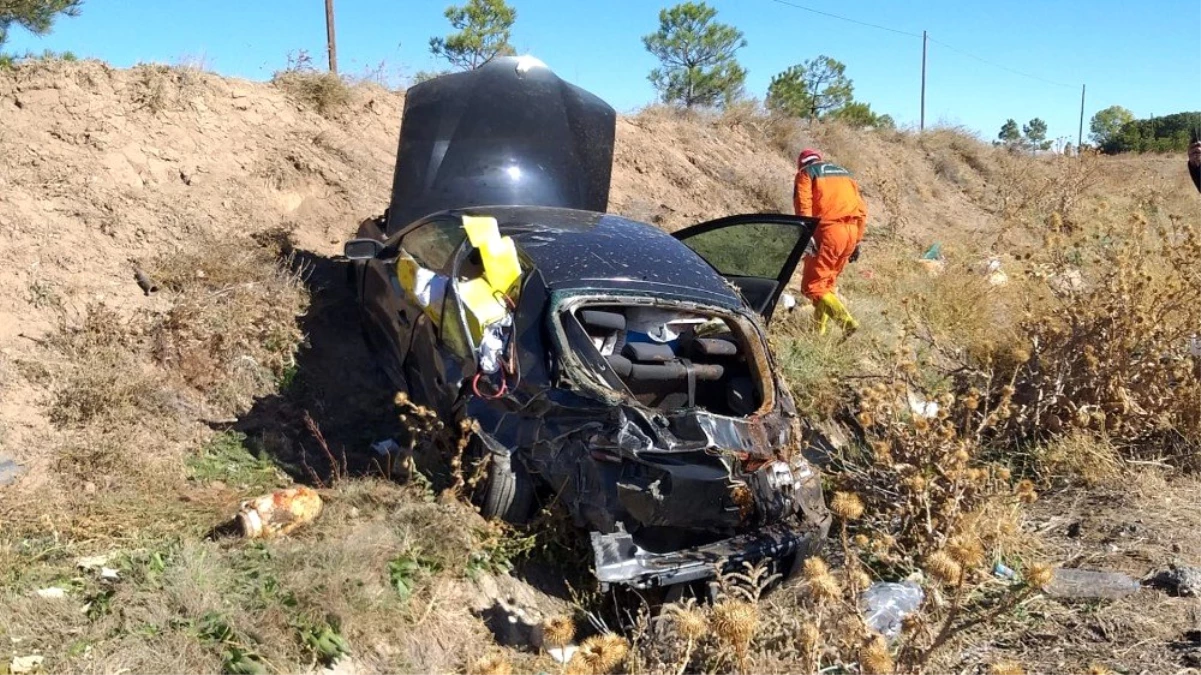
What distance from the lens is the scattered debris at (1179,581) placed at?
4.49m

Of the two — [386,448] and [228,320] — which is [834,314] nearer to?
[386,448]

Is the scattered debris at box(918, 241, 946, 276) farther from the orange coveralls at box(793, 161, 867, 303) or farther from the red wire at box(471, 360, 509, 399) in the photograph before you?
the red wire at box(471, 360, 509, 399)

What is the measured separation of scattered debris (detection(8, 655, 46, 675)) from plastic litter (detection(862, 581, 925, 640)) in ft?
10.2

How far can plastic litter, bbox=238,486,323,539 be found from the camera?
428cm

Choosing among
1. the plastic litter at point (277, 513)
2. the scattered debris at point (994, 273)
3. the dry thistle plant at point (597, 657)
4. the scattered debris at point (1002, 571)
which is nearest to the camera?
the dry thistle plant at point (597, 657)

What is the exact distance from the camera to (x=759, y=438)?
171 inches

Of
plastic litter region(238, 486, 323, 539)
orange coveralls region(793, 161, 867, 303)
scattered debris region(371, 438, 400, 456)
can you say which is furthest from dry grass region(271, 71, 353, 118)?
plastic litter region(238, 486, 323, 539)

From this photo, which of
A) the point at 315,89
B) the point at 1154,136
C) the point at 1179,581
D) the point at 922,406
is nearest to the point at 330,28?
the point at 315,89

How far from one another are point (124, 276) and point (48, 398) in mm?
1578

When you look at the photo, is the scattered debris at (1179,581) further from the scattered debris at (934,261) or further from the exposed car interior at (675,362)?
the scattered debris at (934,261)

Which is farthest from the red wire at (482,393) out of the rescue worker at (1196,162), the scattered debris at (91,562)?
the rescue worker at (1196,162)

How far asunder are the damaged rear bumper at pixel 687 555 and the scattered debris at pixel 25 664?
206 cm

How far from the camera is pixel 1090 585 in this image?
182 inches

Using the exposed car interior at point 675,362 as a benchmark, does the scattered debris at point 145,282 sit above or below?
above
